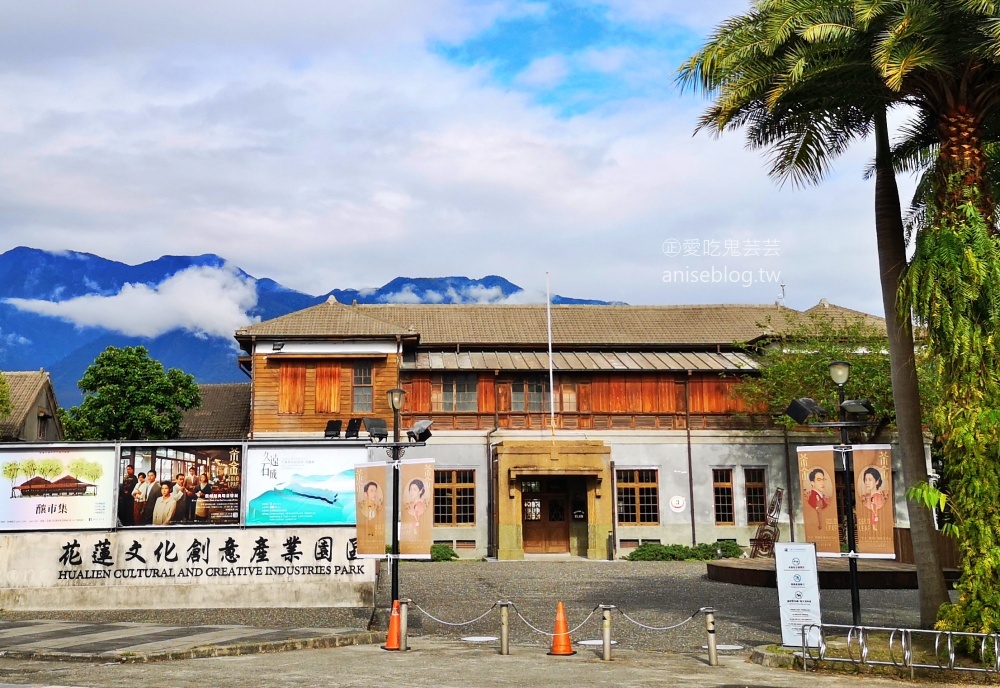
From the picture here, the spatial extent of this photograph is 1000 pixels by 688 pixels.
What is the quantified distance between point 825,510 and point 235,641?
27.8ft

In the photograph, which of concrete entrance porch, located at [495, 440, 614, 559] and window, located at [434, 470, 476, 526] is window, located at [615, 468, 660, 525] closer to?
concrete entrance porch, located at [495, 440, 614, 559]

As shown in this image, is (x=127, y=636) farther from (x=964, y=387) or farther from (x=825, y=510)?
(x=964, y=387)

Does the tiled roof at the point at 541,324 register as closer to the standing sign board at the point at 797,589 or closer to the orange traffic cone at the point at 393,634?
the orange traffic cone at the point at 393,634

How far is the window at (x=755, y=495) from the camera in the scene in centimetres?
3172

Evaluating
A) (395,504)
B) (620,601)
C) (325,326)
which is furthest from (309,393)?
(395,504)

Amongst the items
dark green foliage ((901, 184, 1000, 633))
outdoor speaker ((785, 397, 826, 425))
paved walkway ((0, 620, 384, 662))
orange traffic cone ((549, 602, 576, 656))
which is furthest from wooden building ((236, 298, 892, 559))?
dark green foliage ((901, 184, 1000, 633))

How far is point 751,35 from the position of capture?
12.8m

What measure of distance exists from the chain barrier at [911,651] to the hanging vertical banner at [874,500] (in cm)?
139

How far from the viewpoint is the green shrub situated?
28.9m

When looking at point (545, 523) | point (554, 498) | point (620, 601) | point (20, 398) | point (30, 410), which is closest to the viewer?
point (620, 601)

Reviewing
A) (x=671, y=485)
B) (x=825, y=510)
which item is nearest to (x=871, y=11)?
(x=825, y=510)

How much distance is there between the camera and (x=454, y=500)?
30.7 metres

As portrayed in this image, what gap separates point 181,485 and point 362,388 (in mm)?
14320

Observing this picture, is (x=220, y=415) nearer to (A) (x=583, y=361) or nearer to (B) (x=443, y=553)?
(B) (x=443, y=553)
